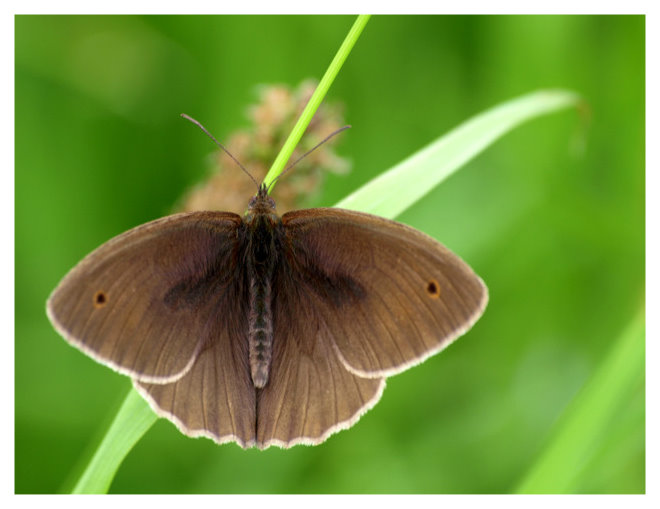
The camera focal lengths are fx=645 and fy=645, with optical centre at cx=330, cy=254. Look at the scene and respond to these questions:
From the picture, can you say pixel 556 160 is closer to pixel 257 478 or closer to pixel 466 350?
pixel 466 350

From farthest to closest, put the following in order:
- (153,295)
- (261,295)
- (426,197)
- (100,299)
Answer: (426,197) < (261,295) < (153,295) < (100,299)

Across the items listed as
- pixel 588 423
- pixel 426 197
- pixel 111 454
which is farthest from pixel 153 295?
pixel 426 197

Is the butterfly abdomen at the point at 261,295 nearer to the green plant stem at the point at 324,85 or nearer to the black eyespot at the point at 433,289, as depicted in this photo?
the green plant stem at the point at 324,85

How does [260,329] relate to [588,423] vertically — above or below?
above

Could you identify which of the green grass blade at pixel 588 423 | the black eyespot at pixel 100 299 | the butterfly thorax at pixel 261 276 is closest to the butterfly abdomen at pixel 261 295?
the butterfly thorax at pixel 261 276

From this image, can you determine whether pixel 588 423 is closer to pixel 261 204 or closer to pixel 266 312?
pixel 266 312

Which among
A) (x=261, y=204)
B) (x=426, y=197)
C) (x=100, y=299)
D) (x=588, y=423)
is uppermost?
(x=426, y=197)

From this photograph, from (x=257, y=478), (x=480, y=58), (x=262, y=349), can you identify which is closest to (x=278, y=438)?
(x=262, y=349)
